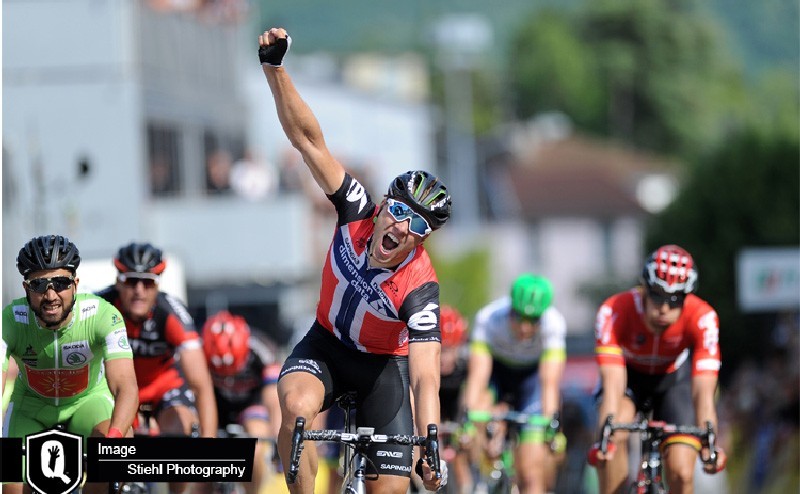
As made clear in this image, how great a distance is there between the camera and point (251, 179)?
32.2m

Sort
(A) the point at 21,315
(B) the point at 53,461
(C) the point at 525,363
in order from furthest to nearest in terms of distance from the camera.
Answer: (C) the point at 525,363 → (A) the point at 21,315 → (B) the point at 53,461

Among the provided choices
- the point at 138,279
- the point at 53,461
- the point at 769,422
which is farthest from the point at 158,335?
the point at 769,422

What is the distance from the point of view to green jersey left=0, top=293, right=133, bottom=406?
30.4 feet

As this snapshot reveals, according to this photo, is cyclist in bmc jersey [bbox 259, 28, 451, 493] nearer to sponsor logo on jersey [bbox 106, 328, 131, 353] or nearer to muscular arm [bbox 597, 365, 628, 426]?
sponsor logo on jersey [bbox 106, 328, 131, 353]

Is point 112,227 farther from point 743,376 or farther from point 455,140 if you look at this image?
point 455,140

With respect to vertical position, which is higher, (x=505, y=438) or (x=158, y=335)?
(x=158, y=335)

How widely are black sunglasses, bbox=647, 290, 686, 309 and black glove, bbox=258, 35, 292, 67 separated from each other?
326 cm

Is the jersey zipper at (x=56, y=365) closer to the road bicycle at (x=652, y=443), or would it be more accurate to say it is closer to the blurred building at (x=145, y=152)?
the road bicycle at (x=652, y=443)

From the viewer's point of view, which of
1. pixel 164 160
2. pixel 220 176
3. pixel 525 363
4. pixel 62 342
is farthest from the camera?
pixel 164 160

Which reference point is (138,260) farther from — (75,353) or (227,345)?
(227,345)

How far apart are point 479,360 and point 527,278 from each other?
100 centimetres

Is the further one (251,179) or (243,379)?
(251,179)

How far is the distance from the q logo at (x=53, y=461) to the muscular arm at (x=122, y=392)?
1002mm

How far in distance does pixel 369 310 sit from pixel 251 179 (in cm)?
2353
